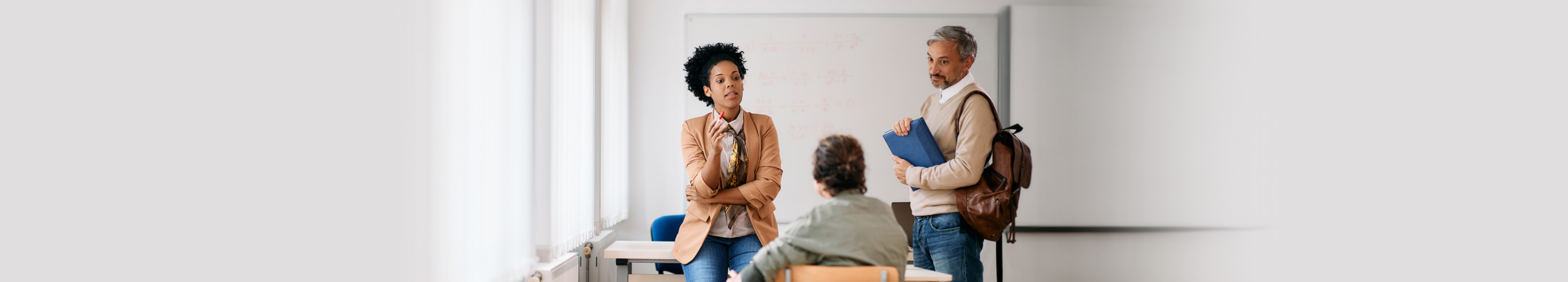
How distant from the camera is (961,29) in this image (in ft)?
6.92

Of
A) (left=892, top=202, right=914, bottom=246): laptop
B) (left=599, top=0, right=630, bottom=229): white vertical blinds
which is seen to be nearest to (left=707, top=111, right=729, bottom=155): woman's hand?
(left=599, top=0, right=630, bottom=229): white vertical blinds

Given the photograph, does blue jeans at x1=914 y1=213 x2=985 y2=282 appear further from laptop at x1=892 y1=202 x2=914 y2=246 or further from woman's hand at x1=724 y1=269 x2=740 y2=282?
laptop at x1=892 y1=202 x2=914 y2=246

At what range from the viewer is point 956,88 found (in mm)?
2090

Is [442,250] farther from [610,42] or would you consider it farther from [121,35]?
[610,42]

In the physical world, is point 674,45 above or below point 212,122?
above

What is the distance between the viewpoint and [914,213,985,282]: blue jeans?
206 cm

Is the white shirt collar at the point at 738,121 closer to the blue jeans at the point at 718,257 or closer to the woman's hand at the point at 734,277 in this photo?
the blue jeans at the point at 718,257

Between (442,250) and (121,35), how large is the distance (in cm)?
84

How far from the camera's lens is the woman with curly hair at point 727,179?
206 cm

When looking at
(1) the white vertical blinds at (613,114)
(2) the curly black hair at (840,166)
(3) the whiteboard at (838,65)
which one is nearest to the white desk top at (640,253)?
(2) the curly black hair at (840,166)

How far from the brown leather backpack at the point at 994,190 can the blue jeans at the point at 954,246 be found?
0.11ft

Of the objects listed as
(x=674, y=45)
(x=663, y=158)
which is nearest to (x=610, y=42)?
(x=674, y=45)

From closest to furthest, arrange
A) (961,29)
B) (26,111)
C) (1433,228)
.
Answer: (26,111) < (1433,228) < (961,29)

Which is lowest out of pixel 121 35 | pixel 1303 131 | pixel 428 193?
pixel 428 193
